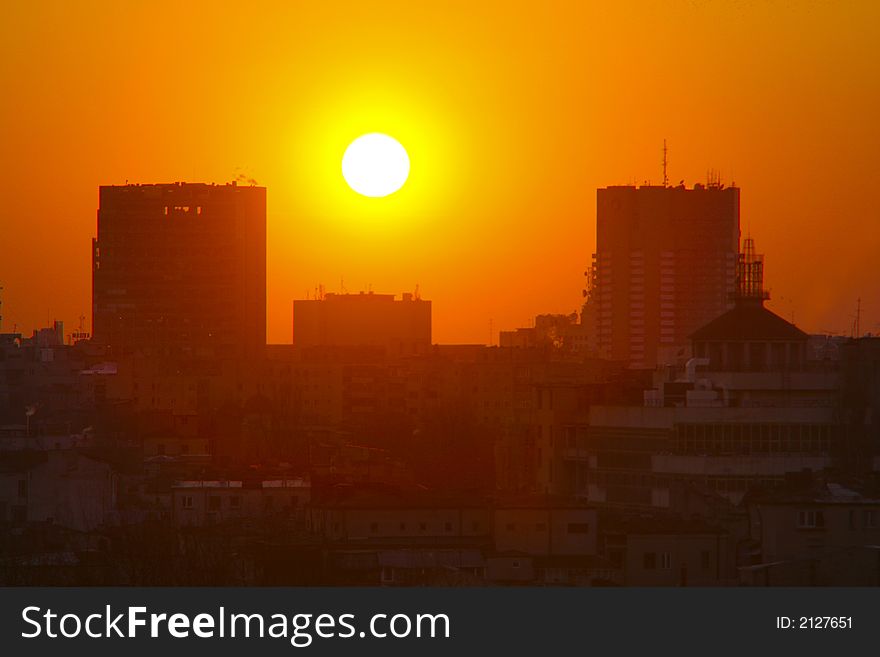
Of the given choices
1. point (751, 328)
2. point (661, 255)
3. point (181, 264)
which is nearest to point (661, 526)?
point (751, 328)

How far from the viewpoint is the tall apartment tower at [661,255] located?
168625 millimetres

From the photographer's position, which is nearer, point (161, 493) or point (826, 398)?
point (161, 493)

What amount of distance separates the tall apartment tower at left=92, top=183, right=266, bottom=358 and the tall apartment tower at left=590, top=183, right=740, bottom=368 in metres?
20.3

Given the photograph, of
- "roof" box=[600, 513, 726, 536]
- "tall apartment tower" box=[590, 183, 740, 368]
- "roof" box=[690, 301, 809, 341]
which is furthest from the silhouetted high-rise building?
"roof" box=[600, 513, 726, 536]

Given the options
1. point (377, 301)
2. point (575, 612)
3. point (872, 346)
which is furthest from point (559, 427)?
point (377, 301)

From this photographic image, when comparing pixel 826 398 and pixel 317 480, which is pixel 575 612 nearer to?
pixel 317 480

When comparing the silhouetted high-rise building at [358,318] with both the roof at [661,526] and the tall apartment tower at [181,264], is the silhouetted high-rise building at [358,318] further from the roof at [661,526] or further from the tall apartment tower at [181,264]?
the roof at [661,526]

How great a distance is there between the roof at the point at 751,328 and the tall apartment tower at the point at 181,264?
94.3m

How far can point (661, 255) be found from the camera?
6732 inches

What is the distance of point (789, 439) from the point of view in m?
56.4

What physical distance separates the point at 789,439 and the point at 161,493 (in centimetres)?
1172

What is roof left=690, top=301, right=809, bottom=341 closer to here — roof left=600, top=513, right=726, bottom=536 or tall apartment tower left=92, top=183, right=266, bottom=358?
roof left=600, top=513, right=726, bottom=536

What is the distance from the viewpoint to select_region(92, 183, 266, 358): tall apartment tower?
15662 cm

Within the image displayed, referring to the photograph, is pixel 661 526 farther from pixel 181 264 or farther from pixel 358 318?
pixel 358 318
